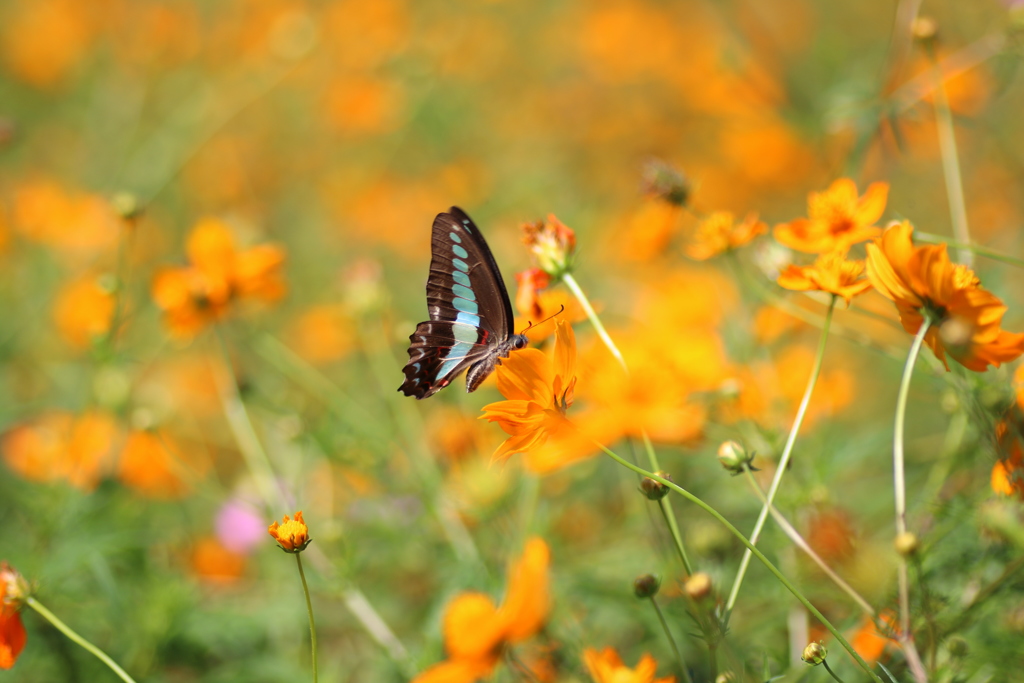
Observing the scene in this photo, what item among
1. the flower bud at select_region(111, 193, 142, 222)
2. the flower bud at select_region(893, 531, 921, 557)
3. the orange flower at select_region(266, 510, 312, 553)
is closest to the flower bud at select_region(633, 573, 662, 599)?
the flower bud at select_region(893, 531, 921, 557)

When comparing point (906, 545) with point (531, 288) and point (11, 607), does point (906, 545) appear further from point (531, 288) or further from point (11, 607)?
point (11, 607)

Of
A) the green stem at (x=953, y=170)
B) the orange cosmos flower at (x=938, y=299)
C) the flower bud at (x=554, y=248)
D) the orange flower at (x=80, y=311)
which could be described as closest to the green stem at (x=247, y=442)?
the orange flower at (x=80, y=311)

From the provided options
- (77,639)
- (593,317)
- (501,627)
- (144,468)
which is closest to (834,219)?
(593,317)

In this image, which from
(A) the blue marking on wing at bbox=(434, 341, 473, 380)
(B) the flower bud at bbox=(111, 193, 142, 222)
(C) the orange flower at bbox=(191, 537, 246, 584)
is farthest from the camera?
(C) the orange flower at bbox=(191, 537, 246, 584)

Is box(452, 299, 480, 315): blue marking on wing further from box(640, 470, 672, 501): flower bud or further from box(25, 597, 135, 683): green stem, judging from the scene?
box(25, 597, 135, 683): green stem

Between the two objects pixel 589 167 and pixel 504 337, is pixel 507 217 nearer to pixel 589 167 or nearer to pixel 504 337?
pixel 589 167

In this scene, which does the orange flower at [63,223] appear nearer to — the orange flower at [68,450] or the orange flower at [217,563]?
the orange flower at [68,450]
